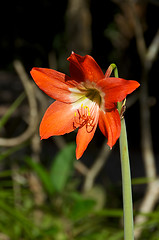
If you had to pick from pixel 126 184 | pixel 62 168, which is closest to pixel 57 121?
pixel 126 184

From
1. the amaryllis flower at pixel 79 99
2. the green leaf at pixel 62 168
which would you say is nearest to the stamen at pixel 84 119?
the amaryllis flower at pixel 79 99

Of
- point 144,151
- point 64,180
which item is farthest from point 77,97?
point 144,151

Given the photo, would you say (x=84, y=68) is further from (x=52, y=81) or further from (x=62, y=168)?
(x=62, y=168)

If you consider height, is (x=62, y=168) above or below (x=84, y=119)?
below

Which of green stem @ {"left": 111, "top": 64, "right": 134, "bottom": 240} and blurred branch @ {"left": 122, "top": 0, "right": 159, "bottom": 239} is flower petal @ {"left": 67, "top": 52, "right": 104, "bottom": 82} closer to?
green stem @ {"left": 111, "top": 64, "right": 134, "bottom": 240}

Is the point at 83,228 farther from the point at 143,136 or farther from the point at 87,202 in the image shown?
the point at 143,136

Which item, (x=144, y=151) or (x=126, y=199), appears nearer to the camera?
(x=126, y=199)

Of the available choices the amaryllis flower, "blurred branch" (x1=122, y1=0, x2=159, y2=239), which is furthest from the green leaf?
the amaryllis flower
